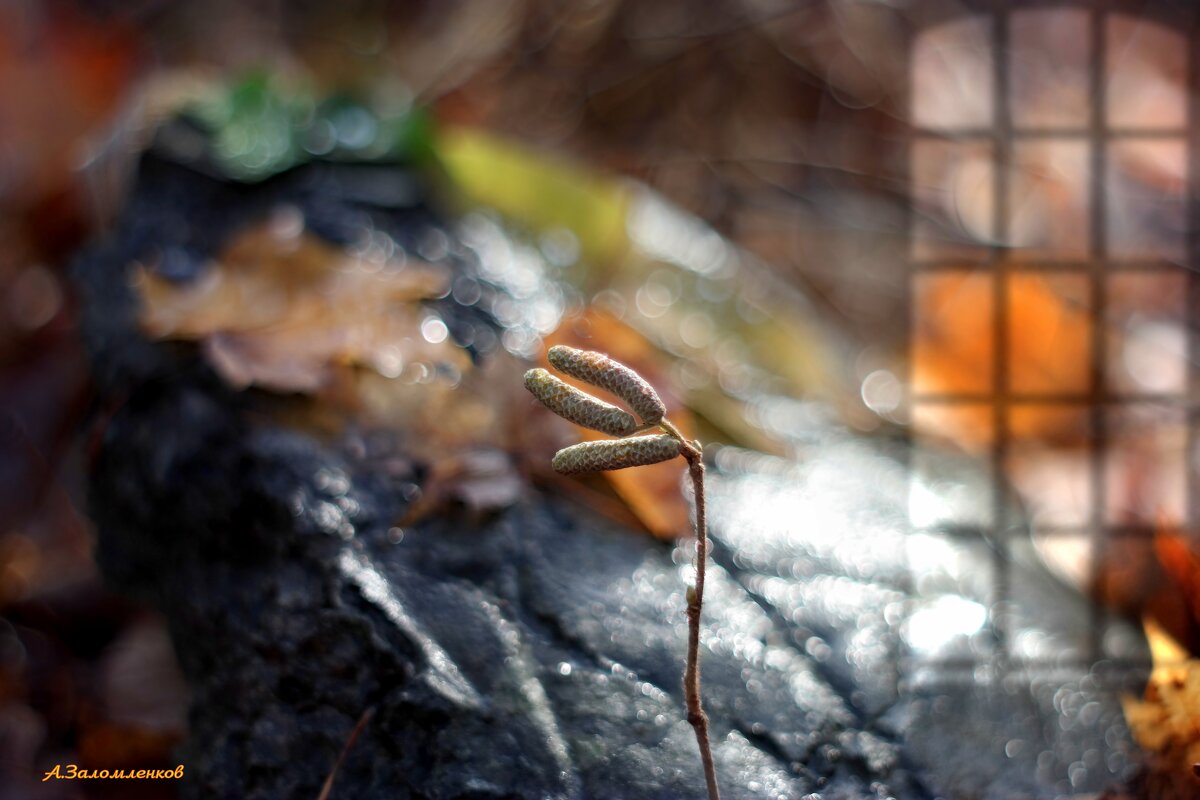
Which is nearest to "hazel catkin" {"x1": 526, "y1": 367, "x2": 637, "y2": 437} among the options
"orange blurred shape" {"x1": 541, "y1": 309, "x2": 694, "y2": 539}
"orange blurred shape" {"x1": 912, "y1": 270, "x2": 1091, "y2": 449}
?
"orange blurred shape" {"x1": 541, "y1": 309, "x2": 694, "y2": 539}

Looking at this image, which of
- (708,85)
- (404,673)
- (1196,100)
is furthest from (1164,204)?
(404,673)

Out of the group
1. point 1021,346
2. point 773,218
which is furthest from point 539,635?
point 773,218

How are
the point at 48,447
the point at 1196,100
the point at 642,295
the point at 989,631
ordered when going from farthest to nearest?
the point at 1196,100 < the point at 48,447 < the point at 642,295 < the point at 989,631

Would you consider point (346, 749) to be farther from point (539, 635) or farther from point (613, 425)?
point (613, 425)

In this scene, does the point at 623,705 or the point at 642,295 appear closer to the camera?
the point at 623,705

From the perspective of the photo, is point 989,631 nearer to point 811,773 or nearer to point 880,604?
point 880,604

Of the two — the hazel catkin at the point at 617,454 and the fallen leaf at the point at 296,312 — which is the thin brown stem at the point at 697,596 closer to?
the hazel catkin at the point at 617,454
